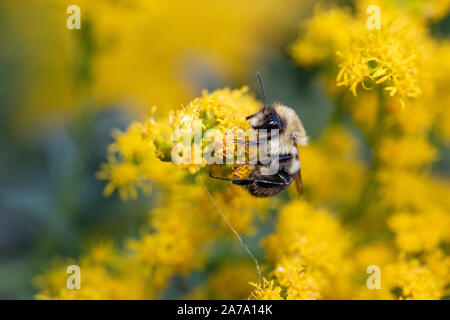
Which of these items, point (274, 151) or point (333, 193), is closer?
point (274, 151)

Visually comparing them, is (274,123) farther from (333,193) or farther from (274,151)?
(333,193)

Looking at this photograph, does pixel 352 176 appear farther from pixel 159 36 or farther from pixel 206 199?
pixel 159 36

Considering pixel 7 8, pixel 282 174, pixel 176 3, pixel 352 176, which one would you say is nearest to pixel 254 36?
pixel 176 3

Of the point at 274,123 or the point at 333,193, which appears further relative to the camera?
the point at 333,193

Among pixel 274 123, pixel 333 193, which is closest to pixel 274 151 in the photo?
pixel 274 123
